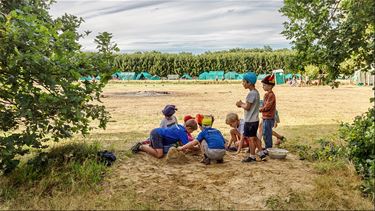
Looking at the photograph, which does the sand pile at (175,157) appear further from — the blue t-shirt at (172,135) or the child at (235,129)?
the child at (235,129)

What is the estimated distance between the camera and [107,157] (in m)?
7.43

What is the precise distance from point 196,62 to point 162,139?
5516cm

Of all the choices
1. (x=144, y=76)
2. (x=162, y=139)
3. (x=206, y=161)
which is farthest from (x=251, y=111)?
(x=144, y=76)

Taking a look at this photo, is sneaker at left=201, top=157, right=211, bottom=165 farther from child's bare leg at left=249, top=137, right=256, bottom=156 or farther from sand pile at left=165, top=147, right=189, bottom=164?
child's bare leg at left=249, top=137, right=256, bottom=156

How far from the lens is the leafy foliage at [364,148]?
6.00 meters

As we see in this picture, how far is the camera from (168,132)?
794cm

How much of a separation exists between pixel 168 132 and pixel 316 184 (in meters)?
3.02

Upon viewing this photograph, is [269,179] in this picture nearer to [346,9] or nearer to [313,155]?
[313,155]

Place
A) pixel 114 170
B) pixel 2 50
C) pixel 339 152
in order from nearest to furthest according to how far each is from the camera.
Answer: pixel 2 50 → pixel 114 170 → pixel 339 152

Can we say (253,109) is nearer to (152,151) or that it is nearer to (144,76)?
(152,151)

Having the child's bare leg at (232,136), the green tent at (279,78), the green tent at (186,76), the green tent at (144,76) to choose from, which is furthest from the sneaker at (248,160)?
the green tent at (186,76)

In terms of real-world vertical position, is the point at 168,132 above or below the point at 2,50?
below

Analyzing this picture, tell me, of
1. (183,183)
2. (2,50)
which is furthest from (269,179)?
(2,50)

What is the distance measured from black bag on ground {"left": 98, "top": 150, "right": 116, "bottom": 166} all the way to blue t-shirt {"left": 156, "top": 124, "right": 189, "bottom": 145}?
1044mm
